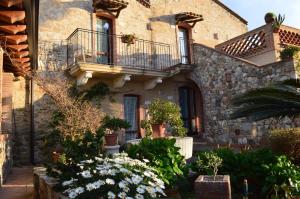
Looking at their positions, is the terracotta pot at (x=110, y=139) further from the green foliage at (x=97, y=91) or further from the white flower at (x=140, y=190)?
the white flower at (x=140, y=190)

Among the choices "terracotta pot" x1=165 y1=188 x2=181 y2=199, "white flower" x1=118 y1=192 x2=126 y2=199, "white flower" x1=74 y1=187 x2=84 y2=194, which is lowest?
"terracotta pot" x1=165 y1=188 x2=181 y2=199

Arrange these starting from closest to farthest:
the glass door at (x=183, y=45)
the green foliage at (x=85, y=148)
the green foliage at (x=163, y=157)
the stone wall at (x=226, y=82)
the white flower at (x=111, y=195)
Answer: the white flower at (x=111, y=195) < the green foliage at (x=85, y=148) < the green foliage at (x=163, y=157) < the stone wall at (x=226, y=82) < the glass door at (x=183, y=45)

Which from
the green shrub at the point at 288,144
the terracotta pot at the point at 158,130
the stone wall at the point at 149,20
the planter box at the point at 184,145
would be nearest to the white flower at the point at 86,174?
the green shrub at the point at 288,144

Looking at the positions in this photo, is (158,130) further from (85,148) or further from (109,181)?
(109,181)

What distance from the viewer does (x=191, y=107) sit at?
14336 millimetres

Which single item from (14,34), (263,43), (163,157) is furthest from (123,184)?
(263,43)

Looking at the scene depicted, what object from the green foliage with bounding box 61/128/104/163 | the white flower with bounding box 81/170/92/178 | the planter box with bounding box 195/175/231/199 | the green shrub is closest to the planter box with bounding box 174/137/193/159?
the green shrub

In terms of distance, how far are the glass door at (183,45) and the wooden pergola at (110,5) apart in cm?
367

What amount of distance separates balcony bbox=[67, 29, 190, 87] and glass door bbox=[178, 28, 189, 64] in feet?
0.34

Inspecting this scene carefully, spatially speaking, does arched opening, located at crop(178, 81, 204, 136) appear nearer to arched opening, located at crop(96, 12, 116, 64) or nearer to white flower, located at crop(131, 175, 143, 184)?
arched opening, located at crop(96, 12, 116, 64)

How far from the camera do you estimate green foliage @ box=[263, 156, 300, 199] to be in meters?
4.27

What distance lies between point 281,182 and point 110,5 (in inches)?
379

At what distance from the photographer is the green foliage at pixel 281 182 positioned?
4266mm

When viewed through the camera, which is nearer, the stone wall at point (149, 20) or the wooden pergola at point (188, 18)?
the stone wall at point (149, 20)
